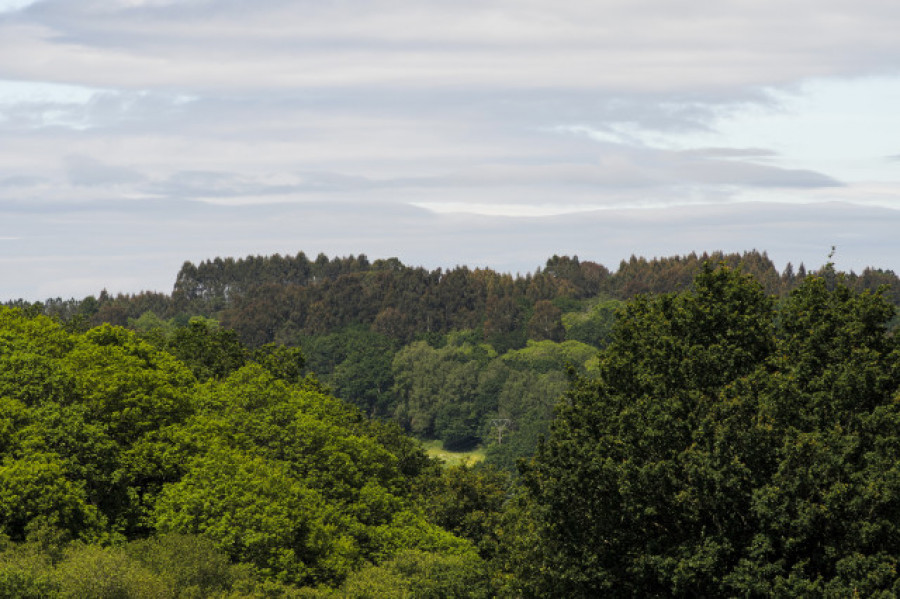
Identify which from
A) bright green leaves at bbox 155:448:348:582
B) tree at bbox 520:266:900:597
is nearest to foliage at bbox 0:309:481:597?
bright green leaves at bbox 155:448:348:582

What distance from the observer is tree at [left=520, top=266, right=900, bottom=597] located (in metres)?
38.5

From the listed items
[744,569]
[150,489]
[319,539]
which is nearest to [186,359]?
[150,489]

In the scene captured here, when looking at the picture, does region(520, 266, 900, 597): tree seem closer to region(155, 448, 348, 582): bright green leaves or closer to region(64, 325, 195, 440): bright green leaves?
region(155, 448, 348, 582): bright green leaves

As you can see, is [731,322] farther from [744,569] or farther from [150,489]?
[150,489]

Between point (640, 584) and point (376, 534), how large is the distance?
102ft

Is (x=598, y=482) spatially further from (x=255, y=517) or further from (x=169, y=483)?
(x=169, y=483)

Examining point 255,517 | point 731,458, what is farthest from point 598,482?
point 255,517

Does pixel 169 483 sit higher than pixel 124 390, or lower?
lower

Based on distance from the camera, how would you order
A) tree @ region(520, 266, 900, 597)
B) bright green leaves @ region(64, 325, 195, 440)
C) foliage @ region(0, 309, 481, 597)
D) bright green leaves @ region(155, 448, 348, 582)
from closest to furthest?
1. tree @ region(520, 266, 900, 597)
2. foliage @ region(0, 309, 481, 597)
3. bright green leaves @ region(155, 448, 348, 582)
4. bright green leaves @ region(64, 325, 195, 440)

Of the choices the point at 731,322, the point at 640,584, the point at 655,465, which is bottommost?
the point at 640,584

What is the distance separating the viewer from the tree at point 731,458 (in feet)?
126

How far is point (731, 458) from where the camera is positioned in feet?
132

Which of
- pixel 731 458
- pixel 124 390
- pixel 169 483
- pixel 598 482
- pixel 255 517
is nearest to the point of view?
pixel 731 458

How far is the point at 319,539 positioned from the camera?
2502 inches
